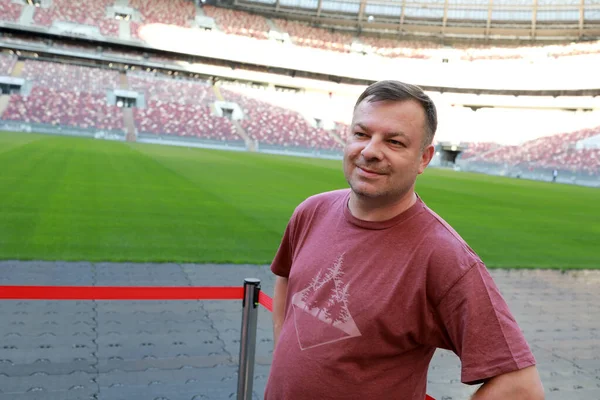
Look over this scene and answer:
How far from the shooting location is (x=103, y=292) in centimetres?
309

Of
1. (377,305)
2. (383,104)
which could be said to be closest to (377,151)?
(383,104)

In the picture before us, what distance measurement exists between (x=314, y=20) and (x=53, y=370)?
63.2m

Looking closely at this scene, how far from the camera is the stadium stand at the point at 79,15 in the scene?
50.7 meters

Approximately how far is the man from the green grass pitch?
20.8 ft

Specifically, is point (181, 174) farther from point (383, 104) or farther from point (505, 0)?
point (505, 0)

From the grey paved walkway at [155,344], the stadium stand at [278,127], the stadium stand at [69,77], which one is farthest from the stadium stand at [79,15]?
the grey paved walkway at [155,344]

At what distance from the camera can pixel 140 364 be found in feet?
14.5

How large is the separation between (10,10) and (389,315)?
5722 cm

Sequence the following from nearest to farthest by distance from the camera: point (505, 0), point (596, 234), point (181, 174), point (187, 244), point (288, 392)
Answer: point (288, 392), point (187, 244), point (596, 234), point (181, 174), point (505, 0)

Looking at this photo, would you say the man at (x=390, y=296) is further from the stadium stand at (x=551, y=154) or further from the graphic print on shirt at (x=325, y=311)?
the stadium stand at (x=551, y=154)

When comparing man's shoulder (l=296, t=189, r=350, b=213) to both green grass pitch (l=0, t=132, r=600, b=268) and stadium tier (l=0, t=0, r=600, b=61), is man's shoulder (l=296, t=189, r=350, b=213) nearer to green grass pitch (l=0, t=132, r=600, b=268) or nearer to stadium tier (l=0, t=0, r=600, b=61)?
green grass pitch (l=0, t=132, r=600, b=268)

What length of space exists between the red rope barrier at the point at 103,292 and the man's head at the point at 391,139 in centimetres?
176

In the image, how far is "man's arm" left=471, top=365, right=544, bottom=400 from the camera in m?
1.50

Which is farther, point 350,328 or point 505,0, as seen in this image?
point 505,0
